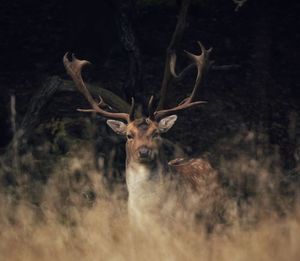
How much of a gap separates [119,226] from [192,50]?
18.9 feet

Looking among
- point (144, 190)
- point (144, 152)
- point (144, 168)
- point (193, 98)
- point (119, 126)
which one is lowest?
point (144, 190)

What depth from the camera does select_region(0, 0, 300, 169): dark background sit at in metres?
12.1

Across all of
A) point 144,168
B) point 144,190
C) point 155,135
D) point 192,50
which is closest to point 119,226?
point 144,190

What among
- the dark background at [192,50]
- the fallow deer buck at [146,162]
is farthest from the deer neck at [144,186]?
the dark background at [192,50]

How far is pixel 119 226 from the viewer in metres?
7.77

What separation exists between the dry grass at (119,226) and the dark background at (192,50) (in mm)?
2650

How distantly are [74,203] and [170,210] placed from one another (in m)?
0.93

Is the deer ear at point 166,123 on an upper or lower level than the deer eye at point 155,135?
upper

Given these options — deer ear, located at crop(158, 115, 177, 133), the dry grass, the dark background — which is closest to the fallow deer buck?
deer ear, located at crop(158, 115, 177, 133)

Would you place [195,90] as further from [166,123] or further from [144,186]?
[144,186]

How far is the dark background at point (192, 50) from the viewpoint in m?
12.1

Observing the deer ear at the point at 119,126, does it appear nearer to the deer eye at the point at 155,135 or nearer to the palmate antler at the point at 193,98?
the palmate antler at the point at 193,98

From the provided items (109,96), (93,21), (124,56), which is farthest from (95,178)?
(124,56)

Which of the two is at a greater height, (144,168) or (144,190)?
(144,168)
